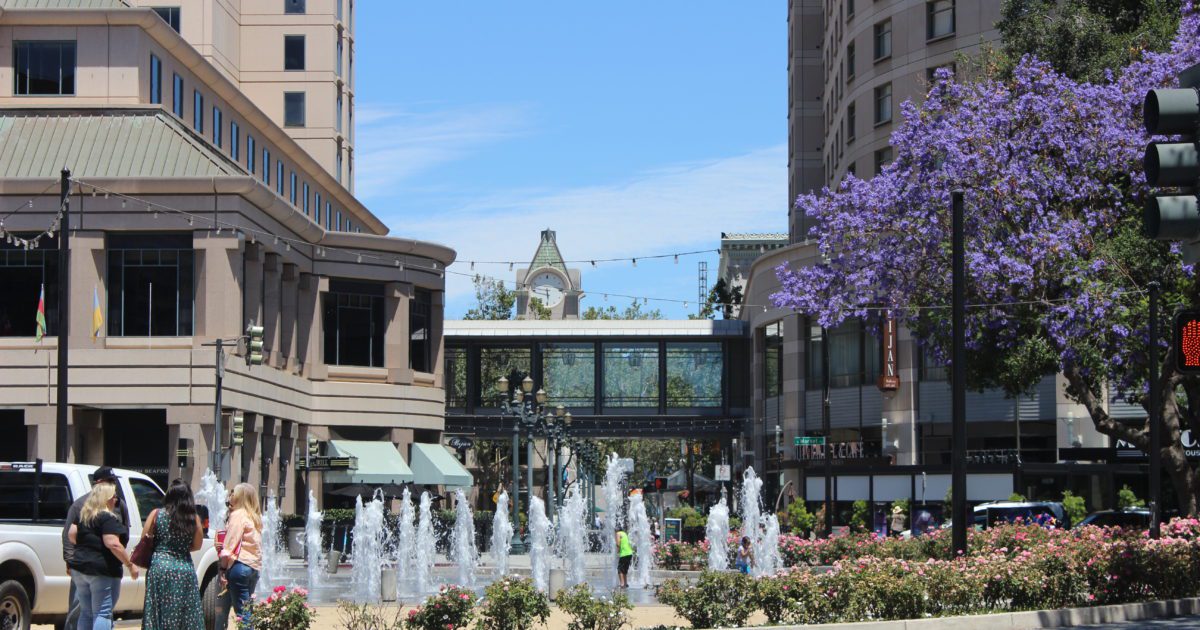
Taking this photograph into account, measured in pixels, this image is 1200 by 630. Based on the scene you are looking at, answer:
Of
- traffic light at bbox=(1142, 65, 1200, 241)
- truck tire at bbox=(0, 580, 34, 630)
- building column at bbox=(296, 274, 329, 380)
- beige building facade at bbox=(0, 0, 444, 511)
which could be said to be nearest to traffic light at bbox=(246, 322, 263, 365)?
beige building facade at bbox=(0, 0, 444, 511)

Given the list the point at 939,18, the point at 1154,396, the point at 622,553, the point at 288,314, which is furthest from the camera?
the point at 939,18

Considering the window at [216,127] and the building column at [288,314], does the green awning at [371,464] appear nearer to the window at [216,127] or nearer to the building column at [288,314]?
the building column at [288,314]

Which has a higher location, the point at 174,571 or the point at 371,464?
the point at 174,571

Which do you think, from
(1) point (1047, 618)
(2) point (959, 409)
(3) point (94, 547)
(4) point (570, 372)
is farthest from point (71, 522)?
(4) point (570, 372)

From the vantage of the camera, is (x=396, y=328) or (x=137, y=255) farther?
(x=396, y=328)

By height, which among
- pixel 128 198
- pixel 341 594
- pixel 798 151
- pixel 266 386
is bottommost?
pixel 341 594

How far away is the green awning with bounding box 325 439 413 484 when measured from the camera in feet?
195

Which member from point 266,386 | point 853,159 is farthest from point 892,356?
point 266,386

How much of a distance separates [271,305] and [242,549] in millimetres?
40343

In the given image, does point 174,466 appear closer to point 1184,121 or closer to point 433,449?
point 433,449

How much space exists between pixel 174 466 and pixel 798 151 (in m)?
45.3

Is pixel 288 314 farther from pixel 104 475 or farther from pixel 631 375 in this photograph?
pixel 104 475

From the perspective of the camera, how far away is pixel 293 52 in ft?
243

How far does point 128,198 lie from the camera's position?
48531 mm
